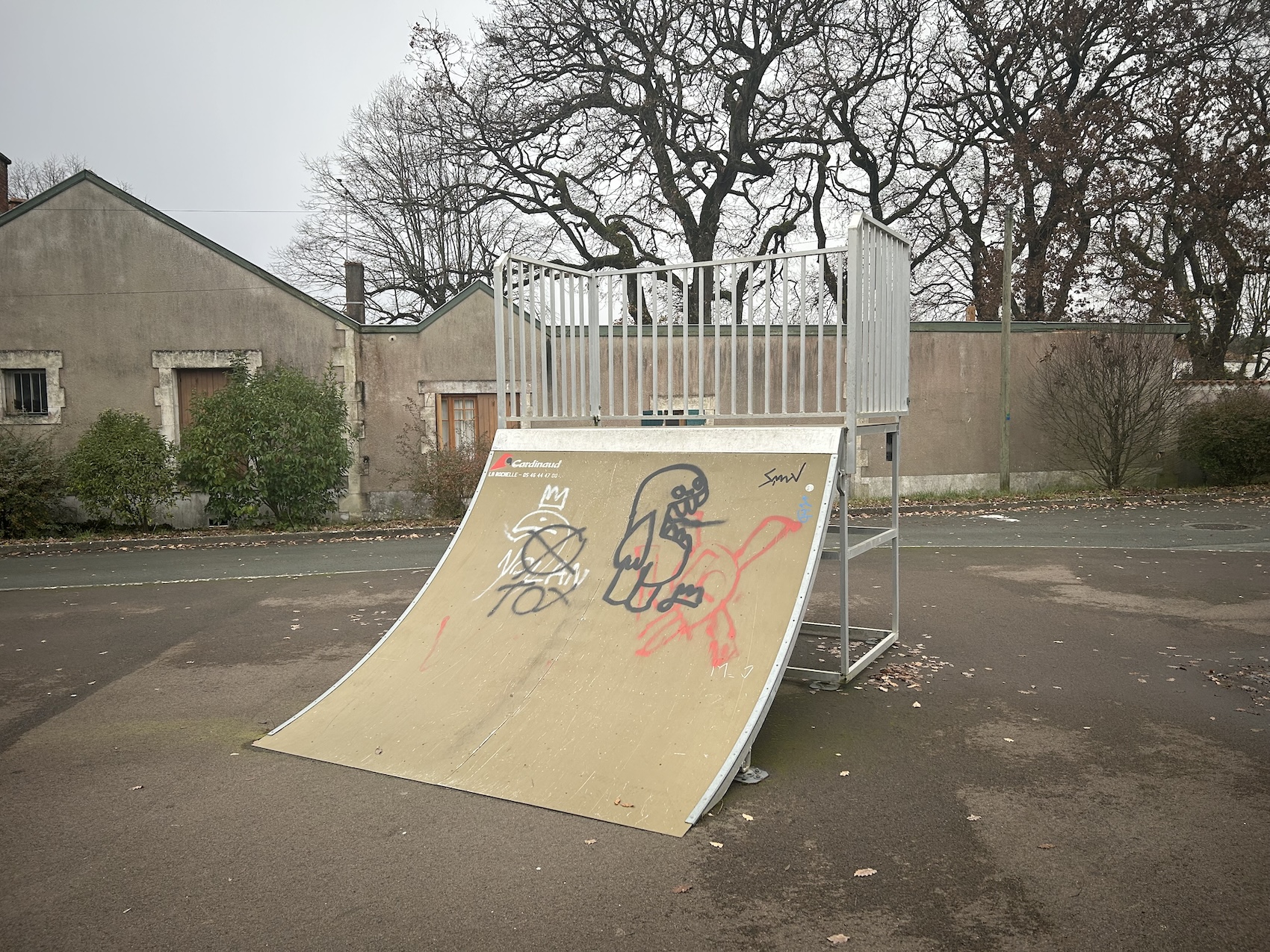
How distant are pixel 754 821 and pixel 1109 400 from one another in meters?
15.5

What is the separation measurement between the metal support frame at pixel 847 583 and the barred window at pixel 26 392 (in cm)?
1576

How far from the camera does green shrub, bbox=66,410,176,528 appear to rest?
47.8 feet

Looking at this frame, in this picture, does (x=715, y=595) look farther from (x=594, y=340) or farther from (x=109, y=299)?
(x=109, y=299)

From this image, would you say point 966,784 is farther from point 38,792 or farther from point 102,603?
point 102,603

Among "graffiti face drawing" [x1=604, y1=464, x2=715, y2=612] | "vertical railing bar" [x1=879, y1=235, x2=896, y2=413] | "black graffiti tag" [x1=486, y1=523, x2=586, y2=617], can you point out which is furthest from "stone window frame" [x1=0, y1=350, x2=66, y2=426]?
"vertical railing bar" [x1=879, y1=235, x2=896, y2=413]

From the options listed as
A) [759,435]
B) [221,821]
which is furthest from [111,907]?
[759,435]

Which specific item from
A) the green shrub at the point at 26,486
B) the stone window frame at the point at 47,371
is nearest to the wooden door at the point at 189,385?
the stone window frame at the point at 47,371

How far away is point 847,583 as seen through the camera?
557cm

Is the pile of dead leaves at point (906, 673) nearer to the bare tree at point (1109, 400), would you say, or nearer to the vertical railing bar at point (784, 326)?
the vertical railing bar at point (784, 326)

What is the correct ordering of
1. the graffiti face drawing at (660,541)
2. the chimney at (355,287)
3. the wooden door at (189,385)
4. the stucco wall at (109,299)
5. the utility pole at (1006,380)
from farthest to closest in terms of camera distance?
the chimney at (355,287)
the utility pole at (1006,380)
the wooden door at (189,385)
the stucco wall at (109,299)
the graffiti face drawing at (660,541)

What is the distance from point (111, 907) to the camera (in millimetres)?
3021

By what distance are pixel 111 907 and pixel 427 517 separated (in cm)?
1343

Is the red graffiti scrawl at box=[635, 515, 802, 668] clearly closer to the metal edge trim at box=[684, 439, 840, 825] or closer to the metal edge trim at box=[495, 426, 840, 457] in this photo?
the metal edge trim at box=[684, 439, 840, 825]

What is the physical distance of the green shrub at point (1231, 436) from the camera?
16047mm
